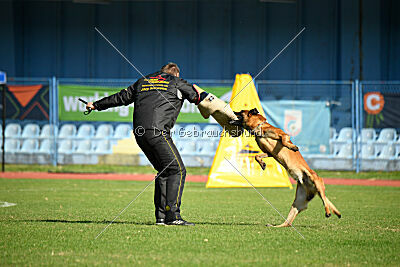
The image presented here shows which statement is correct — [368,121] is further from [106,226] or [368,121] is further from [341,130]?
[106,226]

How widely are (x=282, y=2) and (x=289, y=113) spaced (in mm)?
7936

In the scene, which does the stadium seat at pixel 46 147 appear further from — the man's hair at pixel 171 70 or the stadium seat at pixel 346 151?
the man's hair at pixel 171 70

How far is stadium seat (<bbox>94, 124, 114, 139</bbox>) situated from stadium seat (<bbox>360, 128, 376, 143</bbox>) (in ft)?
29.7

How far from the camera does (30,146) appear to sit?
A: 21078 millimetres

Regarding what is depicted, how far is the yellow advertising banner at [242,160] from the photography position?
13.5 m

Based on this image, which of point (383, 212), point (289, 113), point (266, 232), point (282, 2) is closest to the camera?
point (266, 232)

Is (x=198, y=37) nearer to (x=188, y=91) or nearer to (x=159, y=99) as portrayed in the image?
(x=188, y=91)

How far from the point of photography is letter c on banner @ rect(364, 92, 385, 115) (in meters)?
20.0

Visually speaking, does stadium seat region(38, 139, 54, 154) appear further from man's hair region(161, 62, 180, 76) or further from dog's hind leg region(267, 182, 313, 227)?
dog's hind leg region(267, 182, 313, 227)

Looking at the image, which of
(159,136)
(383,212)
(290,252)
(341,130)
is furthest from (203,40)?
(290,252)

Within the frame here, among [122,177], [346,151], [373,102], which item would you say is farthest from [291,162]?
[373,102]

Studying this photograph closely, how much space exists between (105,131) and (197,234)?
14663 mm

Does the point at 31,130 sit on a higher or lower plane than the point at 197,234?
higher

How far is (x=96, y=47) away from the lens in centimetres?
2670
